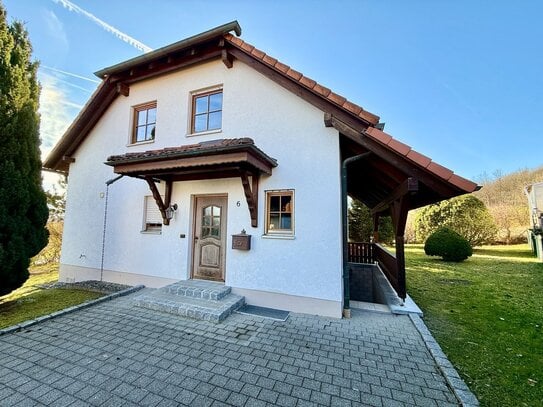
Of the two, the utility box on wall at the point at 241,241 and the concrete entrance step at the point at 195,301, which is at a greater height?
the utility box on wall at the point at 241,241

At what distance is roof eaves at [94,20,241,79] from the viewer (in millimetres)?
6105

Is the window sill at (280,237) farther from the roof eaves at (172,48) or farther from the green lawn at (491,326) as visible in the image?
the roof eaves at (172,48)

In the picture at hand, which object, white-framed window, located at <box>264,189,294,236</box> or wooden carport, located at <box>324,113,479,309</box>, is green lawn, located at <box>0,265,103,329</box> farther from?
wooden carport, located at <box>324,113,479,309</box>

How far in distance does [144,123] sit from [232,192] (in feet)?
14.9

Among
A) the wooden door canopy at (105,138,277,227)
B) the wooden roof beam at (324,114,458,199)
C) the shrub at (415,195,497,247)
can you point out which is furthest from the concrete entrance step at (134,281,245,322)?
the shrub at (415,195,497,247)

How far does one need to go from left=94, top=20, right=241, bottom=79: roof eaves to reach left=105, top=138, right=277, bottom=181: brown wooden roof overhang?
2790 mm

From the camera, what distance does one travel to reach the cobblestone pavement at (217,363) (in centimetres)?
277

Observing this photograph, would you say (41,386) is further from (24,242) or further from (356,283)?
(356,283)

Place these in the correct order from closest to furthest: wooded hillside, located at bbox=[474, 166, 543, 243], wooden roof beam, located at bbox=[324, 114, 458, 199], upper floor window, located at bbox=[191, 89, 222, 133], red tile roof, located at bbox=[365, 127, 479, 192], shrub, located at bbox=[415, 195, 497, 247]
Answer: red tile roof, located at bbox=[365, 127, 479, 192] < wooden roof beam, located at bbox=[324, 114, 458, 199] < upper floor window, located at bbox=[191, 89, 222, 133] < shrub, located at bbox=[415, 195, 497, 247] < wooded hillside, located at bbox=[474, 166, 543, 243]

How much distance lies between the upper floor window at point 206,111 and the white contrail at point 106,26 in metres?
2.79

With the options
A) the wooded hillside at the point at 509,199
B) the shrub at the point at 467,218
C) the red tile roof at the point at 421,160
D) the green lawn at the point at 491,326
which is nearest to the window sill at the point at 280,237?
the red tile roof at the point at 421,160

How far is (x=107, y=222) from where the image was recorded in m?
7.98

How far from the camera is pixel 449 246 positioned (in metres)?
13.3

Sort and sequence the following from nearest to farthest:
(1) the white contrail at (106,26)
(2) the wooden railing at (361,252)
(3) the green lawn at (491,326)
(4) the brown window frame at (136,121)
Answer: (3) the green lawn at (491,326), (4) the brown window frame at (136,121), (1) the white contrail at (106,26), (2) the wooden railing at (361,252)
